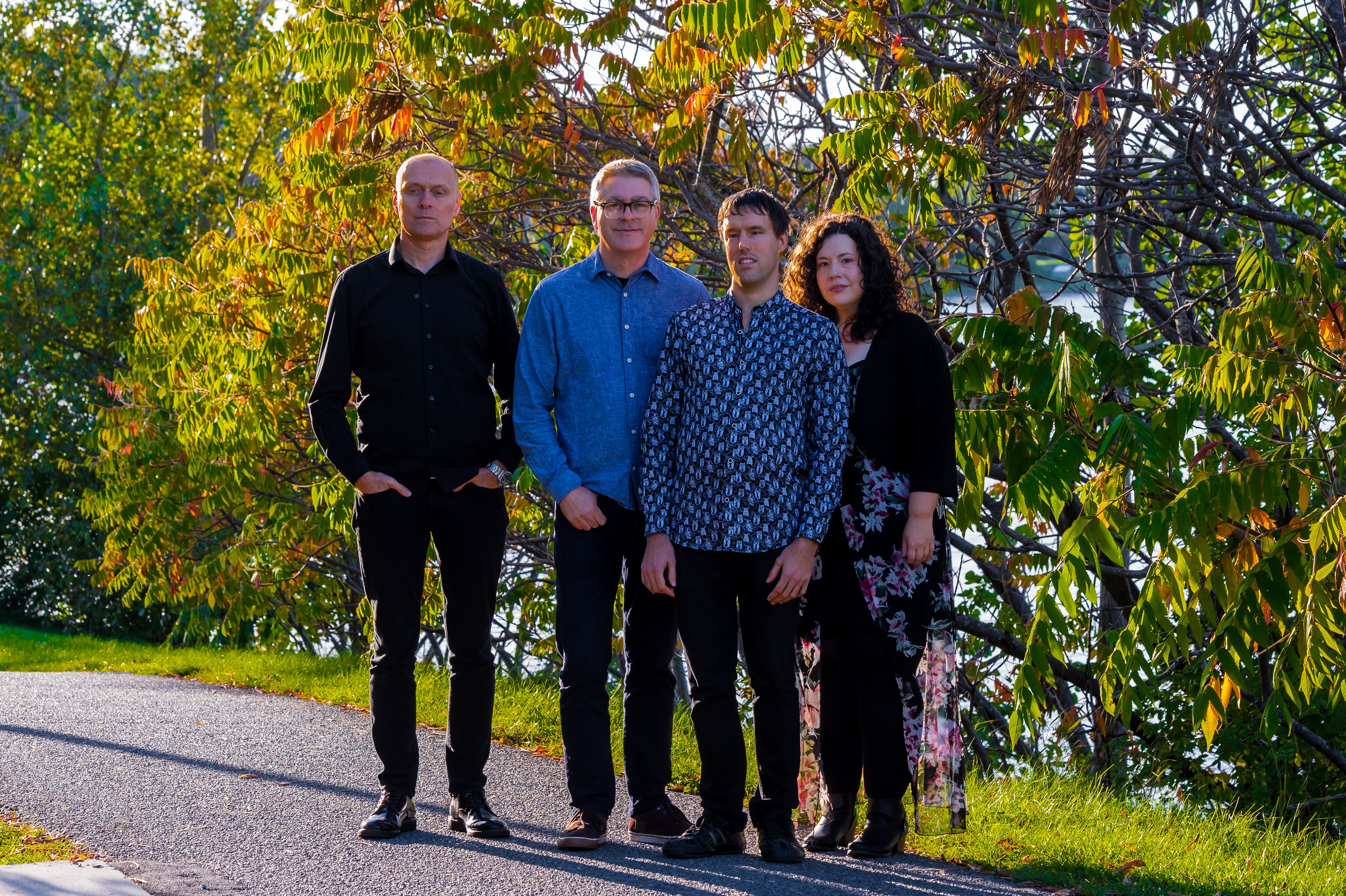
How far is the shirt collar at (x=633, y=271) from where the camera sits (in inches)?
186

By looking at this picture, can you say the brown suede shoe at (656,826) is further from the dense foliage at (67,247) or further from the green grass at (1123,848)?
the dense foliage at (67,247)

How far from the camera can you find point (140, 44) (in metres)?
20.2

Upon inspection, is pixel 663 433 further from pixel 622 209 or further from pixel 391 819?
pixel 391 819

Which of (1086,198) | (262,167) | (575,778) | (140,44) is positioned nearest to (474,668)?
(575,778)

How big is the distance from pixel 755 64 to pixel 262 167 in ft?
19.8

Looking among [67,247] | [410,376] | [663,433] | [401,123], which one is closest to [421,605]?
[410,376]

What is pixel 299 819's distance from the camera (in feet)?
15.9

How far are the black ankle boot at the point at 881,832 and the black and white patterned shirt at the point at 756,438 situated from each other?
3.14ft

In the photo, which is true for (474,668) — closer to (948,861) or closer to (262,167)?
(948,861)

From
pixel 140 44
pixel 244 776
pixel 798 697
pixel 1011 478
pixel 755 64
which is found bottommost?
pixel 244 776

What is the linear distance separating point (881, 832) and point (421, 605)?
1.79m

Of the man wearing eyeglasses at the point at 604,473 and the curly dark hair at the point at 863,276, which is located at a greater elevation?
the curly dark hair at the point at 863,276

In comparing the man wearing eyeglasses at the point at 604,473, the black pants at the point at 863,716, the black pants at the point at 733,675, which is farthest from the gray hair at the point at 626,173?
the black pants at the point at 863,716

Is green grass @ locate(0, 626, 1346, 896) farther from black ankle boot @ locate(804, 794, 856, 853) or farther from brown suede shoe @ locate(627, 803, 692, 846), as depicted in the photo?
brown suede shoe @ locate(627, 803, 692, 846)
